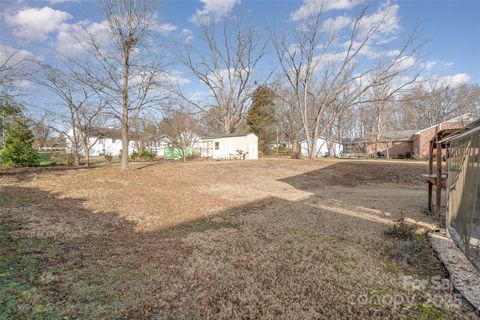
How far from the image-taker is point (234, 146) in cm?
2338

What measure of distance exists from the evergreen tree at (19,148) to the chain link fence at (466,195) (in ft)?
61.2

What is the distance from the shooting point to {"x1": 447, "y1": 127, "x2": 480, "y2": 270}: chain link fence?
3135 millimetres

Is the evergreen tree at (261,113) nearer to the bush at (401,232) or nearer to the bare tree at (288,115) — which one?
the bare tree at (288,115)

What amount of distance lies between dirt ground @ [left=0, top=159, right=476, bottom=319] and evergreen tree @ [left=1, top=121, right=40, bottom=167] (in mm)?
9185

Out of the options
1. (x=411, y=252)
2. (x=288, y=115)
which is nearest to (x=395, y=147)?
(x=288, y=115)

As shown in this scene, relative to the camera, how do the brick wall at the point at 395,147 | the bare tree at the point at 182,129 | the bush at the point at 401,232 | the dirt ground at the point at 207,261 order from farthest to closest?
the brick wall at the point at 395,147, the bare tree at the point at 182,129, the bush at the point at 401,232, the dirt ground at the point at 207,261

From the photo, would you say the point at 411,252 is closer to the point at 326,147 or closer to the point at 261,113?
the point at 261,113

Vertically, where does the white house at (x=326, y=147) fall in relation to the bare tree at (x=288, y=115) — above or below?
below

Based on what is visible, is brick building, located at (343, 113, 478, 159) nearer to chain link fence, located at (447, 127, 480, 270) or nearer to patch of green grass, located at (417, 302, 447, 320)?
chain link fence, located at (447, 127, 480, 270)

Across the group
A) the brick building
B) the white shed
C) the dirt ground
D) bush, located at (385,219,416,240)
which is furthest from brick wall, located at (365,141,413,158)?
bush, located at (385,219,416,240)

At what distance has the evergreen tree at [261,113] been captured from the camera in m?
29.7

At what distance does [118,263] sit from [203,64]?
28905 mm

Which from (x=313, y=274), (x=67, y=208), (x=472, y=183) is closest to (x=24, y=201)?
(x=67, y=208)

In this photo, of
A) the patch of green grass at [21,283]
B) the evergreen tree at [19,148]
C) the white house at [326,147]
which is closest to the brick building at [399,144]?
the white house at [326,147]
